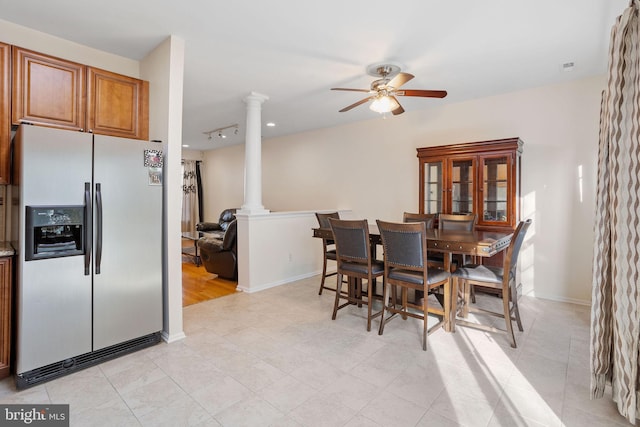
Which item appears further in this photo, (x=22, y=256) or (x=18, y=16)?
(x=18, y=16)

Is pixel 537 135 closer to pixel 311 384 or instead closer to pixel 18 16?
pixel 311 384

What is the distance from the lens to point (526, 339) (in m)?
2.75

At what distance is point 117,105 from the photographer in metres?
2.78

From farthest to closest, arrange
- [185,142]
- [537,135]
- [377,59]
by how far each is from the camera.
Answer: [185,142] < [537,135] < [377,59]

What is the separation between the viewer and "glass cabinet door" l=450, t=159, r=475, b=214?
162 inches

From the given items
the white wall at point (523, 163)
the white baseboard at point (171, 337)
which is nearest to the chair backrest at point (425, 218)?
the white wall at point (523, 163)

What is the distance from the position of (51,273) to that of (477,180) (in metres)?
4.25

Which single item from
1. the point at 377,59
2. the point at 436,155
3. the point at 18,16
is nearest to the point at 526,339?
the point at 436,155

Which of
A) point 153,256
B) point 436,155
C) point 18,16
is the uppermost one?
point 18,16

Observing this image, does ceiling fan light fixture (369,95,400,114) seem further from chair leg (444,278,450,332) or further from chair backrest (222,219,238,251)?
chair backrest (222,219,238,251)

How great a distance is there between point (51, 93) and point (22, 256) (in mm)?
1271

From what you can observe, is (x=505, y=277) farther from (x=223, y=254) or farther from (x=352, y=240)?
(x=223, y=254)

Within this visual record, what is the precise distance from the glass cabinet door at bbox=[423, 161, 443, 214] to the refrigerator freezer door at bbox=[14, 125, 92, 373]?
3.85 metres

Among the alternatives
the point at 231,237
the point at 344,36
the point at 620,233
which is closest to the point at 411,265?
the point at 620,233
